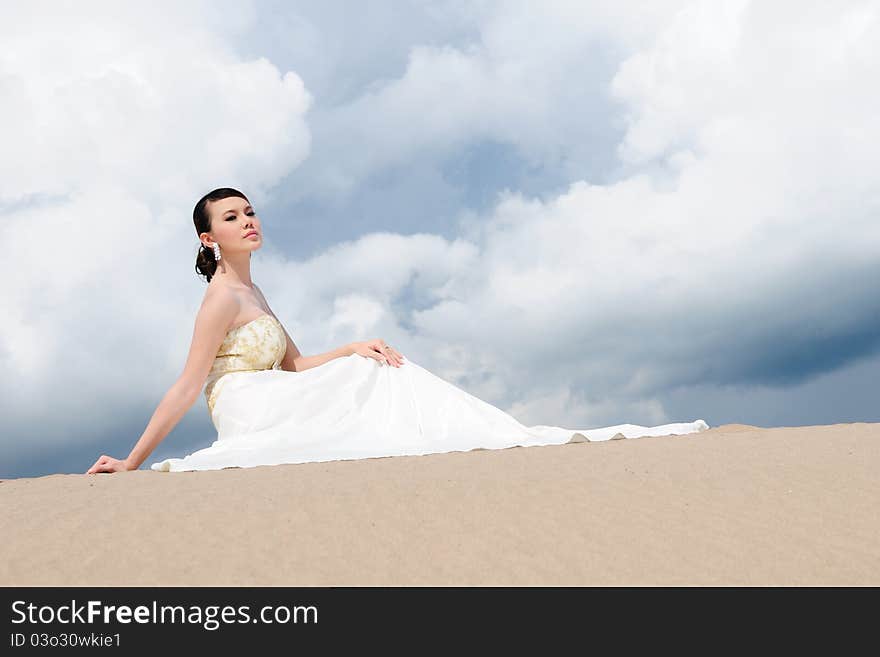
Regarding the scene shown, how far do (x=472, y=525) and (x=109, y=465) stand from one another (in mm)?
3913

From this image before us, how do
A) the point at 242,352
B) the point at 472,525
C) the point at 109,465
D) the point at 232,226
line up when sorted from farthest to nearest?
the point at 232,226 < the point at 242,352 < the point at 109,465 < the point at 472,525

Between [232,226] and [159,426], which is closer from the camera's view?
[159,426]

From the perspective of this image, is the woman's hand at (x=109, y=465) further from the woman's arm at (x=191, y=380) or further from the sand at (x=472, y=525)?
the sand at (x=472, y=525)

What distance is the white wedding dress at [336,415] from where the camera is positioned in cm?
685

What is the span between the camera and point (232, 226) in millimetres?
7898

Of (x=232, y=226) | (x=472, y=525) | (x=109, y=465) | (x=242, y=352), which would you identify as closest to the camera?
(x=472, y=525)

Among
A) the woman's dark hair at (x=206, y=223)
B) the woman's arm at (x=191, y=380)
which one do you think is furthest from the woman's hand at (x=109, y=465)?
the woman's dark hair at (x=206, y=223)

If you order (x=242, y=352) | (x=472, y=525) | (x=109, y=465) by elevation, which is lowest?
(x=472, y=525)

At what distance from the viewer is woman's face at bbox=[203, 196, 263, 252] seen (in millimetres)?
7902

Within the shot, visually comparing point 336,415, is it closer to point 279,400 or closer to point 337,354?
point 279,400

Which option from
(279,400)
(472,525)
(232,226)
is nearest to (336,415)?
(279,400)

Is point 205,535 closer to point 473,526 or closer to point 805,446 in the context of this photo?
point 473,526
